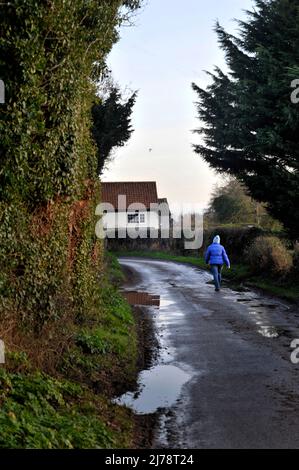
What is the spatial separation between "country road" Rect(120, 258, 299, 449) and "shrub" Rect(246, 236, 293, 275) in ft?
13.4

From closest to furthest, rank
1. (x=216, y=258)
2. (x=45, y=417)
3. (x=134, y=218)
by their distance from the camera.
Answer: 1. (x=45, y=417)
2. (x=216, y=258)
3. (x=134, y=218)

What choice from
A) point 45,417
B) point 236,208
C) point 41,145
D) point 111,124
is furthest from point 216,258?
point 236,208

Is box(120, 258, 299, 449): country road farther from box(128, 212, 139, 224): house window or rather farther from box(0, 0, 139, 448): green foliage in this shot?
box(128, 212, 139, 224): house window

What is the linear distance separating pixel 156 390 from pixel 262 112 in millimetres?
16546

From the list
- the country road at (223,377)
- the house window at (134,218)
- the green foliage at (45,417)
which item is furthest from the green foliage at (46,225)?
the house window at (134,218)

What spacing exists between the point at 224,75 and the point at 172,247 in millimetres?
20419

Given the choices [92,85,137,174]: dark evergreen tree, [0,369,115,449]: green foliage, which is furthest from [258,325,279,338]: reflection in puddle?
[92,85,137,174]: dark evergreen tree

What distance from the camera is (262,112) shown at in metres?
22.8

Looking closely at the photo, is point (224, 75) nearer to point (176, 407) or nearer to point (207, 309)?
point (207, 309)

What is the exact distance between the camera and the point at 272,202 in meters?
23.1

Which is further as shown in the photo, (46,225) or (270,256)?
(270,256)

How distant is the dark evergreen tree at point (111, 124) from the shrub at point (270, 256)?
8.43 m

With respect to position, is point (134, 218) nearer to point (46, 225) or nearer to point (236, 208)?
point (236, 208)
